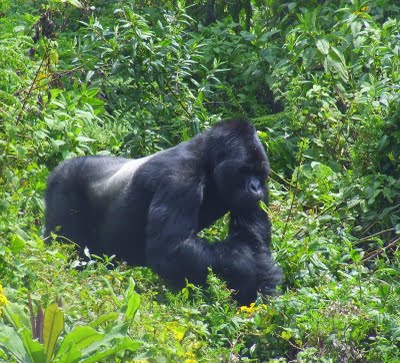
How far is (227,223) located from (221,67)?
2188 mm

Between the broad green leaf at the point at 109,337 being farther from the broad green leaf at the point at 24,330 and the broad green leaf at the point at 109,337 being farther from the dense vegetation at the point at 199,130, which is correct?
the broad green leaf at the point at 24,330

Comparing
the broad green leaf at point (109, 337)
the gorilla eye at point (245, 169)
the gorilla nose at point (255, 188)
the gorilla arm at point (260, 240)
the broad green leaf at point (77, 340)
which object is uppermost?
the broad green leaf at point (77, 340)

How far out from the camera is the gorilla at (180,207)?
4938mm

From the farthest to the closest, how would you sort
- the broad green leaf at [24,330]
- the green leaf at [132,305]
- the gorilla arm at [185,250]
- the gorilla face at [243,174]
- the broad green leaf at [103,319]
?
the gorilla face at [243,174]
the gorilla arm at [185,250]
the green leaf at [132,305]
the broad green leaf at [103,319]
the broad green leaf at [24,330]

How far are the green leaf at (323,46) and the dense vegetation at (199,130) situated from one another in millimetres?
12

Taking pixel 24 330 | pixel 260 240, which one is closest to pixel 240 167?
pixel 260 240

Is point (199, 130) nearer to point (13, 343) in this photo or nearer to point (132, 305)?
point (132, 305)

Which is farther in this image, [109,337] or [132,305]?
[132,305]

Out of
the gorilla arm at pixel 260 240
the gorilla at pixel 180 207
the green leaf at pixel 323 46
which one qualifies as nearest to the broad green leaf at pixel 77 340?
the gorilla at pixel 180 207

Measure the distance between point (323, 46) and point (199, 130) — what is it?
3.20 feet

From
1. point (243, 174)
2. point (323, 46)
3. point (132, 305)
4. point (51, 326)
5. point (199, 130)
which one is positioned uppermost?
point (323, 46)

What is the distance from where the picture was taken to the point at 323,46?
6242mm

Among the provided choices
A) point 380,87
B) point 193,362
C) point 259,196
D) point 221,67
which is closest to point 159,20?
point 221,67

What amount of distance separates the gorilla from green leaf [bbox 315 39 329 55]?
1.20 m
